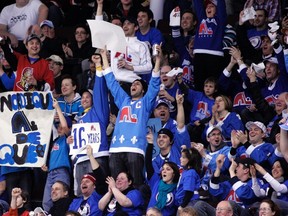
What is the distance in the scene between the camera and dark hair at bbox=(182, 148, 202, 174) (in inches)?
603

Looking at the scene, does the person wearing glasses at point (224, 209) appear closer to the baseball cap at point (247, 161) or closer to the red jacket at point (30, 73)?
the baseball cap at point (247, 161)

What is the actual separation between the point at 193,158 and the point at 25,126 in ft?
8.55

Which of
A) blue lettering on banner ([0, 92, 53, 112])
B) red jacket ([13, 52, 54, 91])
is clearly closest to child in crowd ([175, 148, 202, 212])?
blue lettering on banner ([0, 92, 53, 112])

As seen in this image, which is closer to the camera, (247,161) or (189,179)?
(247,161)

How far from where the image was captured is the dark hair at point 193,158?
1532 centimetres

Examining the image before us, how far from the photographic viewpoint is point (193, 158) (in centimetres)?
1536

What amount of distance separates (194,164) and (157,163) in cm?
74

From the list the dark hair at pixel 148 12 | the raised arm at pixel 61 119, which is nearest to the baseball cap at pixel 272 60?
the dark hair at pixel 148 12

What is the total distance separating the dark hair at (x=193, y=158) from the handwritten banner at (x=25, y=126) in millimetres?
2230

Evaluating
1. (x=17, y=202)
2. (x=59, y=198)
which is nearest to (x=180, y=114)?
(x=59, y=198)

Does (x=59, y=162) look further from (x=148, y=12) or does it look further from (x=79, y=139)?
(x=148, y=12)

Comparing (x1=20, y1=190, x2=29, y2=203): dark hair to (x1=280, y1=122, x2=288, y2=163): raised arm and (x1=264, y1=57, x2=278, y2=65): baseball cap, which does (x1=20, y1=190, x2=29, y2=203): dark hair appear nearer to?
(x1=264, y1=57, x2=278, y2=65): baseball cap

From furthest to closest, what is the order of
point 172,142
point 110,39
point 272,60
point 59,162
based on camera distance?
point 272,60
point 59,162
point 110,39
point 172,142

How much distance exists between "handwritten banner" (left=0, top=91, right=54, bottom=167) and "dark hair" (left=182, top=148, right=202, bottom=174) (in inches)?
87.8
